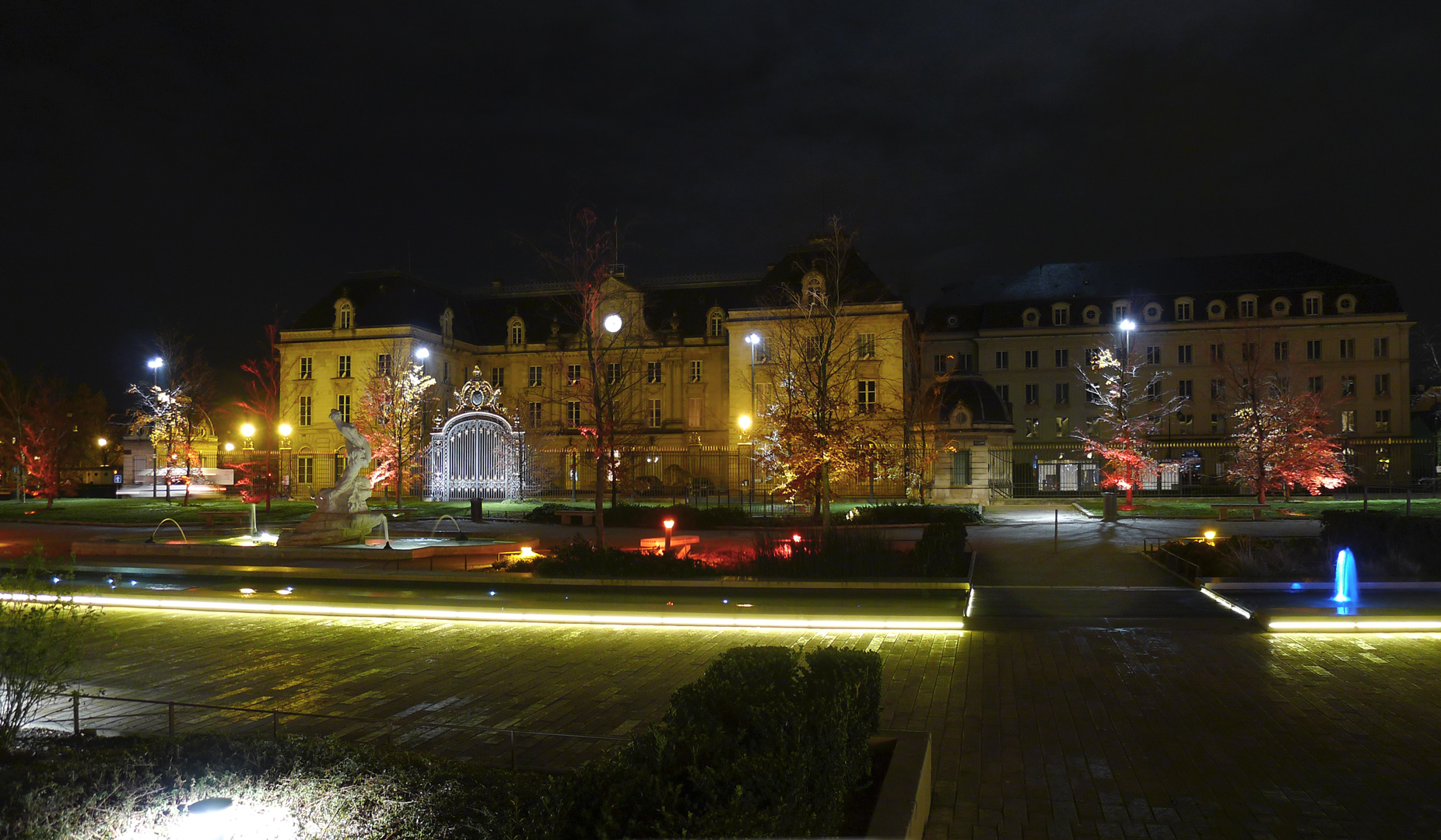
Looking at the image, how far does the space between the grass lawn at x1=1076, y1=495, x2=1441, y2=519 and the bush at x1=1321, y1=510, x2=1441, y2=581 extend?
10524 millimetres

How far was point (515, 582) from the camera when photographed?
1398cm

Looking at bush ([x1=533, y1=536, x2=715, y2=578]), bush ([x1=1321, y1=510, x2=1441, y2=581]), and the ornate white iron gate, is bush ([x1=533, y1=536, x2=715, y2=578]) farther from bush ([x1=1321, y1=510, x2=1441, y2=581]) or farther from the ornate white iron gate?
the ornate white iron gate

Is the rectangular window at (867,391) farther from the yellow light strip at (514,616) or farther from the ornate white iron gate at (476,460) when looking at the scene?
the yellow light strip at (514,616)

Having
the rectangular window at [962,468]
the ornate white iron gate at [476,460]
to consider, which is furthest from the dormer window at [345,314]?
the rectangular window at [962,468]

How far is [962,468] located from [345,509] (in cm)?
A: 2966

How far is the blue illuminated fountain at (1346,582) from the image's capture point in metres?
12.6

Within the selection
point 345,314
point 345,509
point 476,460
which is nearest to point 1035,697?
point 345,509

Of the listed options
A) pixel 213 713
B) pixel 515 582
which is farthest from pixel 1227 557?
pixel 213 713

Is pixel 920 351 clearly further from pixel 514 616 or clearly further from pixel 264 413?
pixel 514 616

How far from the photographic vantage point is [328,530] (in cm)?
1894

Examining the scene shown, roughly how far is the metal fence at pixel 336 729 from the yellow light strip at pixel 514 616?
4.40 metres

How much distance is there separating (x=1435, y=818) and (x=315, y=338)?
196ft

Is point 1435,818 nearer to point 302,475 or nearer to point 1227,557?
point 1227,557

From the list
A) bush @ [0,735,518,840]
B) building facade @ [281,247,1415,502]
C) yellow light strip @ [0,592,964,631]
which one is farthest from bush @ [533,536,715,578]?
building facade @ [281,247,1415,502]
